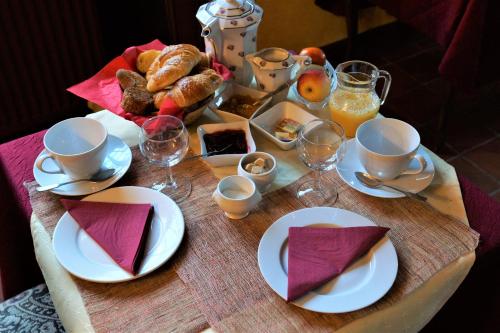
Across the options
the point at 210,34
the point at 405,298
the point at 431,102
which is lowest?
the point at 431,102

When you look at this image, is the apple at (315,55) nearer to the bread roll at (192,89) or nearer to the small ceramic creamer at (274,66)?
the small ceramic creamer at (274,66)

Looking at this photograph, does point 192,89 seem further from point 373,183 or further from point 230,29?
point 373,183

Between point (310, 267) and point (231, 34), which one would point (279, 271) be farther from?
point (231, 34)

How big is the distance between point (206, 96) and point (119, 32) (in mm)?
1319

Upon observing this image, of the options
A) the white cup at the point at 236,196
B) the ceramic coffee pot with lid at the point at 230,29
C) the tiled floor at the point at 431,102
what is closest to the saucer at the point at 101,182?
the white cup at the point at 236,196

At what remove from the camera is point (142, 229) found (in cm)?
93

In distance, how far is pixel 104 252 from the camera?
90 centimetres

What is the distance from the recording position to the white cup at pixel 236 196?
37.0 inches

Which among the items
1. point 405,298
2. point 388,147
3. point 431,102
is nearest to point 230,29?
point 388,147

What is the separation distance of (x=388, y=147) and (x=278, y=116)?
29cm

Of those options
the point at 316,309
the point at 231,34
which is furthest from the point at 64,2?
the point at 316,309

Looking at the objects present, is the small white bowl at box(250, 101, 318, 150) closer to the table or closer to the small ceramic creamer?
the small ceramic creamer

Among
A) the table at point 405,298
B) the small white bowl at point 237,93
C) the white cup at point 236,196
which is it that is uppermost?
the small white bowl at point 237,93

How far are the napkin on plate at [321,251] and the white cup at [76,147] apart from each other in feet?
1.41
